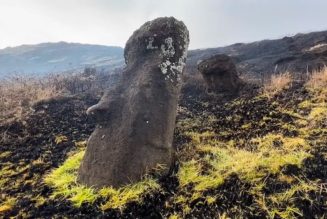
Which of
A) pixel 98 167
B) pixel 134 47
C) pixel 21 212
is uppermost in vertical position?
pixel 134 47

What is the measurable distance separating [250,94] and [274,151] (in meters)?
3.92

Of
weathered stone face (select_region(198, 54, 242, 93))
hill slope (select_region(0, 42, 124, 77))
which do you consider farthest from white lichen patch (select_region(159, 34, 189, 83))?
hill slope (select_region(0, 42, 124, 77))

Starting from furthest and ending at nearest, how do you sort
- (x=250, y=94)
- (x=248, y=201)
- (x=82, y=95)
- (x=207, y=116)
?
(x=82, y=95) < (x=250, y=94) < (x=207, y=116) < (x=248, y=201)

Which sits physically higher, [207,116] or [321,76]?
[321,76]

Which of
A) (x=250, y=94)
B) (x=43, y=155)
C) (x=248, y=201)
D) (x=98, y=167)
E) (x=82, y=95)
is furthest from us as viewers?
(x=82, y=95)

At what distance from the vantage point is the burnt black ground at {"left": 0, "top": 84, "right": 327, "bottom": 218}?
375 centimetres

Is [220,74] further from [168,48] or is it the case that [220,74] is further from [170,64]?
[170,64]

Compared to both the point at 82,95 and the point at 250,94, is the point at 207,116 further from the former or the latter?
the point at 82,95

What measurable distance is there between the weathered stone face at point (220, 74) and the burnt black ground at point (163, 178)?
40 centimetres

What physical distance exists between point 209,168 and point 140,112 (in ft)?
3.63

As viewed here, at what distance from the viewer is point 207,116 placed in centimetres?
757

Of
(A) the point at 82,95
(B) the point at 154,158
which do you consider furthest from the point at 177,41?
(A) the point at 82,95

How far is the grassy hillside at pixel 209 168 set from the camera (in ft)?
12.2

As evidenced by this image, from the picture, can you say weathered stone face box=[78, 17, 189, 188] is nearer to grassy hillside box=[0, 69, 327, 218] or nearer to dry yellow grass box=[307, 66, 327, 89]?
grassy hillside box=[0, 69, 327, 218]
